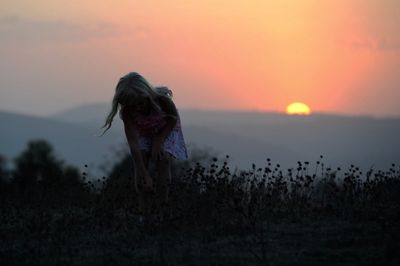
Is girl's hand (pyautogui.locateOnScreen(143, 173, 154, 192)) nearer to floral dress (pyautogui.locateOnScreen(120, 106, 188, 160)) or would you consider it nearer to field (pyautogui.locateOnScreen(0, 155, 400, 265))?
field (pyautogui.locateOnScreen(0, 155, 400, 265))

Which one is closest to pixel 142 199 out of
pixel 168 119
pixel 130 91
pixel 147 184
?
pixel 147 184

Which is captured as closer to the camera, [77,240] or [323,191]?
[77,240]

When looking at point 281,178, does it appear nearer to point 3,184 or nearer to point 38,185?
point 38,185

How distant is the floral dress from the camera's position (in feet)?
28.2

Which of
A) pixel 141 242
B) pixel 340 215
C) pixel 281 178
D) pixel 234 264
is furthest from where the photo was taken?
pixel 281 178

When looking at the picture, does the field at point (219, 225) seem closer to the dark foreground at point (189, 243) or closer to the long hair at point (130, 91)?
the dark foreground at point (189, 243)

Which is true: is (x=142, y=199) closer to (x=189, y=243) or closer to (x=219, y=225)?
(x=219, y=225)

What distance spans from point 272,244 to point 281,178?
2.30m

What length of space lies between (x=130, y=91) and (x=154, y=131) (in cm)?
69

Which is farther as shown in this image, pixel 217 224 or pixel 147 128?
pixel 147 128

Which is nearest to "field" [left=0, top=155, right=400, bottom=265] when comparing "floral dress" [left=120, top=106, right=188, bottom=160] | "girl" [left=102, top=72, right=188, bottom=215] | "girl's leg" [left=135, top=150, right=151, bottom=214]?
"girl's leg" [left=135, top=150, right=151, bottom=214]

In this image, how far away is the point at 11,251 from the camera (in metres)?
7.72

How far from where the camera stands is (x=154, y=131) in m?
8.63

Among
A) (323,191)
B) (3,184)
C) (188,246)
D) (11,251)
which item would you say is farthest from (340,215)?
(3,184)
